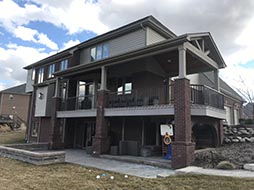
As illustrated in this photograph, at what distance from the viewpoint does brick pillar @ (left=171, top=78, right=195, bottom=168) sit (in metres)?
9.11

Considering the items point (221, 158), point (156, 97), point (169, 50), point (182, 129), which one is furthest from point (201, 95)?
point (221, 158)

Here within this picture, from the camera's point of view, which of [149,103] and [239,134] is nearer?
[149,103]

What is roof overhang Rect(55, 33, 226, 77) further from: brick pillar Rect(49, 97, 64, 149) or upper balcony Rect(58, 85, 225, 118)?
brick pillar Rect(49, 97, 64, 149)

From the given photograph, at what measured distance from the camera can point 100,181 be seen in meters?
6.89

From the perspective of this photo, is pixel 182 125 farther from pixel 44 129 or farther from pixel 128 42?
pixel 44 129

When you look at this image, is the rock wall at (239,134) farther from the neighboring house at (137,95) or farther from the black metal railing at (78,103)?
the black metal railing at (78,103)

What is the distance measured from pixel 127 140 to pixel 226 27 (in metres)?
13.0

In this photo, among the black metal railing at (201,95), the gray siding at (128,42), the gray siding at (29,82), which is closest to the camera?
the black metal railing at (201,95)

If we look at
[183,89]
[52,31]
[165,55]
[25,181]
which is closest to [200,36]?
[165,55]

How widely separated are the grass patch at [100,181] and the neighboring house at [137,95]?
2.61m

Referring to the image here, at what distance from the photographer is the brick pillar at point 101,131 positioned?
1284 cm

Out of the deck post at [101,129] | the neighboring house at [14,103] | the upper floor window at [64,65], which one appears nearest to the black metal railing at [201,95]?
the deck post at [101,129]

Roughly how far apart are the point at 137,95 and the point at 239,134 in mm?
7523

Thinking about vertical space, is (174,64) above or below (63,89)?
above
